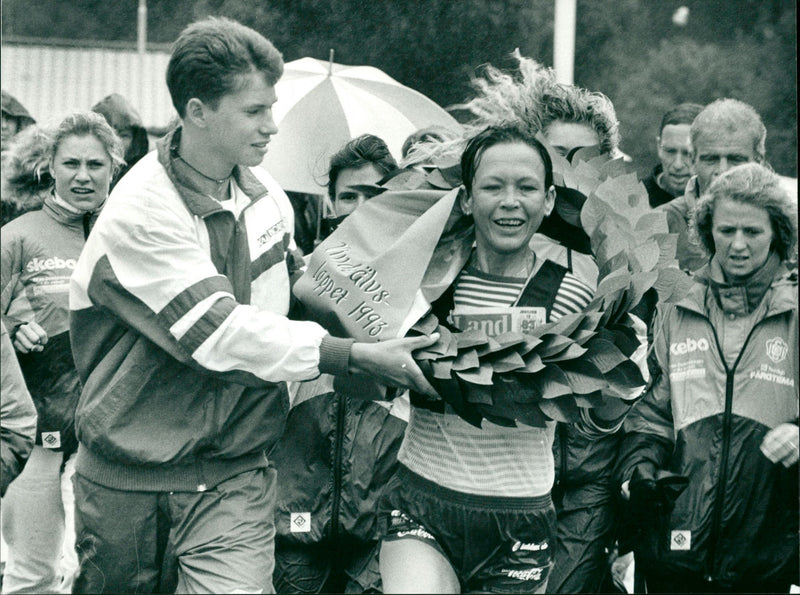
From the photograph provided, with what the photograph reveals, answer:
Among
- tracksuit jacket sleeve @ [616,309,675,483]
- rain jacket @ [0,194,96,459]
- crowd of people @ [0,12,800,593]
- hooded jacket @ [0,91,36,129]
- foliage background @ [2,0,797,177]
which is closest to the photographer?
crowd of people @ [0,12,800,593]

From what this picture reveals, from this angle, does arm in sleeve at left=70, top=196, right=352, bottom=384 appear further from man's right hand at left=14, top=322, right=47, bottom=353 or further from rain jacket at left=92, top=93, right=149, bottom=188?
rain jacket at left=92, top=93, right=149, bottom=188

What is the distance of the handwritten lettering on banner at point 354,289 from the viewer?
3389 millimetres

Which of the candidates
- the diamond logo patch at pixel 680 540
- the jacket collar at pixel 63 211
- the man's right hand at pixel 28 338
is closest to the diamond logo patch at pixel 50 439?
the man's right hand at pixel 28 338

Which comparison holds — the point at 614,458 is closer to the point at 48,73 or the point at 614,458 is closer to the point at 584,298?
the point at 584,298

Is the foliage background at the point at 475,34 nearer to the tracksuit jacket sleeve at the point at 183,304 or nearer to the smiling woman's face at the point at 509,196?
the smiling woman's face at the point at 509,196

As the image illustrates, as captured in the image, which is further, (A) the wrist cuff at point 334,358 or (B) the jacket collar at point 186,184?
(B) the jacket collar at point 186,184

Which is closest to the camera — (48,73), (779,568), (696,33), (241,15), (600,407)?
(600,407)

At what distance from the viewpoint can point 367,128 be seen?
5.39m

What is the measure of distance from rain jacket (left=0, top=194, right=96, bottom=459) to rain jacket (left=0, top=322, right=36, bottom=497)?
87cm

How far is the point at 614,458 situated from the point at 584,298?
0.94m

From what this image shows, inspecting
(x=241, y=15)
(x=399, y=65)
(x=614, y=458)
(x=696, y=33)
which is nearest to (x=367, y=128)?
(x=399, y=65)

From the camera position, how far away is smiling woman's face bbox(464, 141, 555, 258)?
3.33 m

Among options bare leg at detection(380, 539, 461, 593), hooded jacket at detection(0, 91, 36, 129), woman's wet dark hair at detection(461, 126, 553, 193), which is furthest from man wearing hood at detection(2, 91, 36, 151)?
bare leg at detection(380, 539, 461, 593)

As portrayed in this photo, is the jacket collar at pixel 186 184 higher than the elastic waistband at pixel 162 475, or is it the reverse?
the jacket collar at pixel 186 184
